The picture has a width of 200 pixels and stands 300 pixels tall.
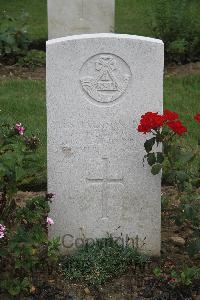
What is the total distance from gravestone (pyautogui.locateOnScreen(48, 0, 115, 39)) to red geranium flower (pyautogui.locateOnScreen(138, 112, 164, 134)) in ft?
17.3

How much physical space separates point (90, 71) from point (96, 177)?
60cm

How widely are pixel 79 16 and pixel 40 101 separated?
1.99 m

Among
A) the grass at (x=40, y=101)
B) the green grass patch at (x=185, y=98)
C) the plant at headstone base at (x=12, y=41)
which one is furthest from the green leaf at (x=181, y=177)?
the plant at headstone base at (x=12, y=41)

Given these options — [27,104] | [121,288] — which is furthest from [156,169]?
[27,104]

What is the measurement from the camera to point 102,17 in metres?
9.05

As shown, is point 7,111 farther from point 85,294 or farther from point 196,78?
point 85,294

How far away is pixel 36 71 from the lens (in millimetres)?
8828

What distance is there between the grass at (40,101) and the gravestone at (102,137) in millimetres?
1845

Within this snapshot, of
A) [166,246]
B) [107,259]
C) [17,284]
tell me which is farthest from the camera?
[166,246]

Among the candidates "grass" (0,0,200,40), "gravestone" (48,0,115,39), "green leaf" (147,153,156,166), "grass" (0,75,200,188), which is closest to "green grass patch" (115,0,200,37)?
"grass" (0,0,200,40)

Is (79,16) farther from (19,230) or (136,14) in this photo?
Result: (19,230)

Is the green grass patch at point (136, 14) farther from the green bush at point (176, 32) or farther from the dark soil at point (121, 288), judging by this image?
the dark soil at point (121, 288)

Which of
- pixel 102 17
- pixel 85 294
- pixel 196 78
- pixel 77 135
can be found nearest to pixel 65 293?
pixel 85 294

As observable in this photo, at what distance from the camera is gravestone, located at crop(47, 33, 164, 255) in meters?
3.96
